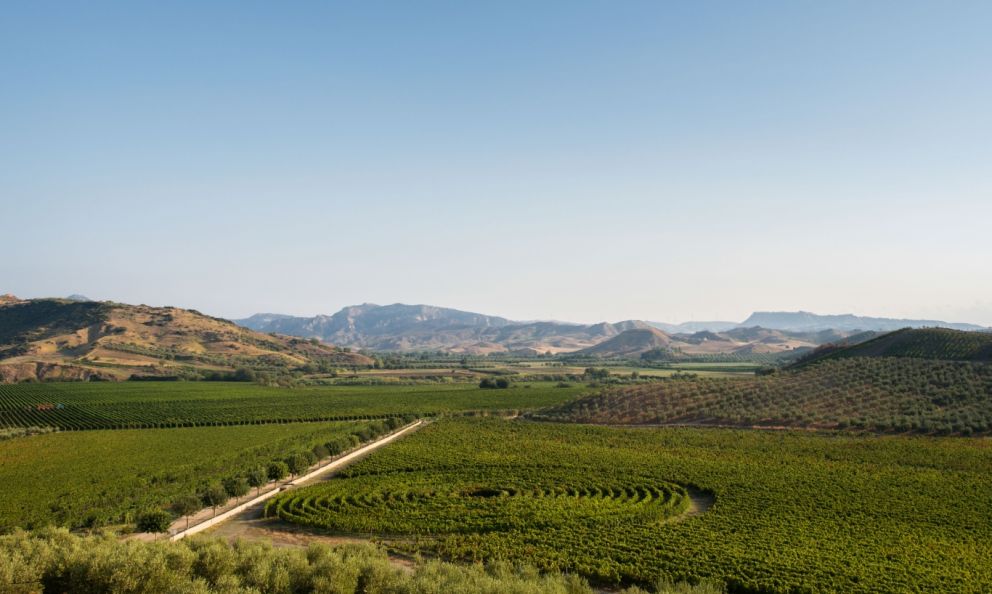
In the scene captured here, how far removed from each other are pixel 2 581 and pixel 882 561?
4292 cm

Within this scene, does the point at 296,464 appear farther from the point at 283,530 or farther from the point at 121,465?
the point at 121,465

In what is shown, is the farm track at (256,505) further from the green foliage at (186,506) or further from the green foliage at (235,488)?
the green foliage at (235,488)

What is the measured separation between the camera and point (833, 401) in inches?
3920

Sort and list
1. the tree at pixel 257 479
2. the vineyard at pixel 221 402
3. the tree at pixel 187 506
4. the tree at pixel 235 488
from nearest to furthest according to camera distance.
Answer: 1. the tree at pixel 187 506
2. the tree at pixel 235 488
3. the tree at pixel 257 479
4. the vineyard at pixel 221 402

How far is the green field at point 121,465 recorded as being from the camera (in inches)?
1796

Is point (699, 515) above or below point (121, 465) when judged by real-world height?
above

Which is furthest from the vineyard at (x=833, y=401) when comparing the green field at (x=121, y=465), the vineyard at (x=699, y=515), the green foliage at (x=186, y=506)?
the green foliage at (x=186, y=506)

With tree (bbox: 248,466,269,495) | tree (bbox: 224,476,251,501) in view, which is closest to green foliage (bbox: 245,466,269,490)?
tree (bbox: 248,466,269,495)

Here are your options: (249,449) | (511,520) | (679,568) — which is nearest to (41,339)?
(249,449)

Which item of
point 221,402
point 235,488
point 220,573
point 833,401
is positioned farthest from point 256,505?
point 833,401

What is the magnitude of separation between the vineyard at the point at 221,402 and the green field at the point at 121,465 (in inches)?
408

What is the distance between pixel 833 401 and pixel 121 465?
106m

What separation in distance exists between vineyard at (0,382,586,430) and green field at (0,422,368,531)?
1036 cm

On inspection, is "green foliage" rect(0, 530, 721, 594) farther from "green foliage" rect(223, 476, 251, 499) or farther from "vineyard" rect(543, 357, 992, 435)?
"vineyard" rect(543, 357, 992, 435)
